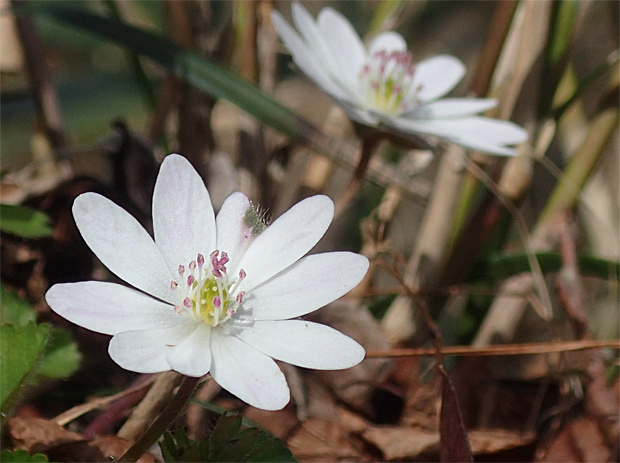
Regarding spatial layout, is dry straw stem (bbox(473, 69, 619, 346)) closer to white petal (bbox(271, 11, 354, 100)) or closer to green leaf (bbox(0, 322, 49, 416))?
white petal (bbox(271, 11, 354, 100))

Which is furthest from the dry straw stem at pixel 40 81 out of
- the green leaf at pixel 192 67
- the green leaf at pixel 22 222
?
the green leaf at pixel 22 222

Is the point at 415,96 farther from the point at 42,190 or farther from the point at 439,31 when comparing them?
the point at 439,31

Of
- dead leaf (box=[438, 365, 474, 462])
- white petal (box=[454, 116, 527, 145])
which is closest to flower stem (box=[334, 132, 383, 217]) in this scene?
white petal (box=[454, 116, 527, 145])

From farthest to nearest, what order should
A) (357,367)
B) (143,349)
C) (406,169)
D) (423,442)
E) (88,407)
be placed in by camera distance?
(406,169), (357,367), (423,442), (88,407), (143,349)

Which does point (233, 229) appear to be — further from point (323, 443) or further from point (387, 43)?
point (387, 43)

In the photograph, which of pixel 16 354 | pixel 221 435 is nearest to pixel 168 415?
pixel 221 435

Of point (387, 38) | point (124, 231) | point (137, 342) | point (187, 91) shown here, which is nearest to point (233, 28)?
point (187, 91)
